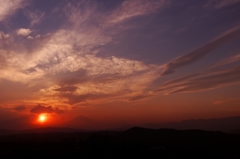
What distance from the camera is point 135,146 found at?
110 ft

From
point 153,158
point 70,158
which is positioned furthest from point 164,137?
point 70,158

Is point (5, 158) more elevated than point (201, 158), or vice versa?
point (5, 158)

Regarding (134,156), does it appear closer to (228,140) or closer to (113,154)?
(113,154)

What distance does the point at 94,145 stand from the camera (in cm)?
3212

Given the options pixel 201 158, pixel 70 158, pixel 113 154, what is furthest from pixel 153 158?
pixel 70 158

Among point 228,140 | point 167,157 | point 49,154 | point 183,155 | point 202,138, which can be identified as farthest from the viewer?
point 202,138

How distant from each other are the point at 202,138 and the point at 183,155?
22.9 m

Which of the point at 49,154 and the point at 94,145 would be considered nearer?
the point at 49,154

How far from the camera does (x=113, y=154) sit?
28812mm

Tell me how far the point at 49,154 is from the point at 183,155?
18.6m

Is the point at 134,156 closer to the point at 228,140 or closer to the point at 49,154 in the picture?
the point at 49,154

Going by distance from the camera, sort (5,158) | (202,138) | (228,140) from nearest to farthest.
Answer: (5,158) < (228,140) < (202,138)

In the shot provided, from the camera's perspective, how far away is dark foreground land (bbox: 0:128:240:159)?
2924cm

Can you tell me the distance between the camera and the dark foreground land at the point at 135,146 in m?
29.2
